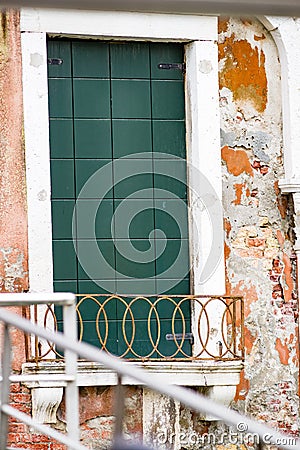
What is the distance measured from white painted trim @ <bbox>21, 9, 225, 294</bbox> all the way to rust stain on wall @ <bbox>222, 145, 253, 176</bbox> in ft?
0.44

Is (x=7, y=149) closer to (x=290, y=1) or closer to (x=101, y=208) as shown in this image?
(x=101, y=208)

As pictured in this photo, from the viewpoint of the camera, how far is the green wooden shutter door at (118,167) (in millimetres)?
7430

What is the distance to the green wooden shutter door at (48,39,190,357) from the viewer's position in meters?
7.43

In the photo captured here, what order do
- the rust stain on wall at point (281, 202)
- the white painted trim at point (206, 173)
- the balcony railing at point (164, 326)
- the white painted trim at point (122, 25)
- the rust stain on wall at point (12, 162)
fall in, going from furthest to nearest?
the rust stain on wall at point (281, 202) < the white painted trim at point (206, 173) < the balcony railing at point (164, 326) < the white painted trim at point (122, 25) < the rust stain on wall at point (12, 162)

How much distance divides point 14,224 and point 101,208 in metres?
0.77

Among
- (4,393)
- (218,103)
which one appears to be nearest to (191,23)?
(218,103)

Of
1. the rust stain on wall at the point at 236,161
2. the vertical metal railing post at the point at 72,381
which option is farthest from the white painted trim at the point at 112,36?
the vertical metal railing post at the point at 72,381

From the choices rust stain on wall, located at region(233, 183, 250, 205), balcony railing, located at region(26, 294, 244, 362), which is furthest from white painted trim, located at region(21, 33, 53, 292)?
rust stain on wall, located at region(233, 183, 250, 205)

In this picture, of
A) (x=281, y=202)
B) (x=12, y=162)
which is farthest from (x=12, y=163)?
(x=281, y=202)

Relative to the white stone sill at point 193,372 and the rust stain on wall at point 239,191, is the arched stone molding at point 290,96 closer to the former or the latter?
the rust stain on wall at point 239,191

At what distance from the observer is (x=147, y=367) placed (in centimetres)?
720

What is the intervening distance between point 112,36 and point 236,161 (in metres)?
1.45

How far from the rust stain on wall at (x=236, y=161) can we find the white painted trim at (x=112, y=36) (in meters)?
0.13

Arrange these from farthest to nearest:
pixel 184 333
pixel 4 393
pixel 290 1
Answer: pixel 184 333 < pixel 4 393 < pixel 290 1
